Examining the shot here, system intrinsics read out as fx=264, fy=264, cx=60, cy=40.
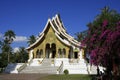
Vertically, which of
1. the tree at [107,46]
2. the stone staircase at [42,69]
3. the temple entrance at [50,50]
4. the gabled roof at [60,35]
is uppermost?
the gabled roof at [60,35]

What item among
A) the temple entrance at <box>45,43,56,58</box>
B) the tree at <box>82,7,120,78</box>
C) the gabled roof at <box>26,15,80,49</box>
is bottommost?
the tree at <box>82,7,120,78</box>

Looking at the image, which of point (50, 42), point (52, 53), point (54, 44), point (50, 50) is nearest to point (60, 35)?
point (54, 44)

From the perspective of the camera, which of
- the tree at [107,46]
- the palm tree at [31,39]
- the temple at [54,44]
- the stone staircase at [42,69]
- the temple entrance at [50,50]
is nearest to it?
the tree at [107,46]

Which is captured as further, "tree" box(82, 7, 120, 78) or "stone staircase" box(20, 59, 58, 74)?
"stone staircase" box(20, 59, 58, 74)

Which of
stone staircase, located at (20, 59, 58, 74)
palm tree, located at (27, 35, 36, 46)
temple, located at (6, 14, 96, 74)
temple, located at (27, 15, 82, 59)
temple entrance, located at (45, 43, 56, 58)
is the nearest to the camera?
stone staircase, located at (20, 59, 58, 74)

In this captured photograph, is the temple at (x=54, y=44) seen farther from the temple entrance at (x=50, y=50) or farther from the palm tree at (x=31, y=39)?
the palm tree at (x=31, y=39)

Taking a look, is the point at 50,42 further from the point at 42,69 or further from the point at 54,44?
the point at 42,69

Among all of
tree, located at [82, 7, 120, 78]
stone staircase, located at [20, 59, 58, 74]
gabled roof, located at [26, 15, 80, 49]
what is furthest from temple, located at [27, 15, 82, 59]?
tree, located at [82, 7, 120, 78]

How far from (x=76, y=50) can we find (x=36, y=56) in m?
7.77

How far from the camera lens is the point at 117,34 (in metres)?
18.8

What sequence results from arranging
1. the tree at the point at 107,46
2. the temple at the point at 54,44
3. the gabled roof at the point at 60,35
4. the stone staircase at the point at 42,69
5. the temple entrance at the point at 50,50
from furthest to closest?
the temple entrance at the point at 50,50 → the temple at the point at 54,44 → the gabled roof at the point at 60,35 → the stone staircase at the point at 42,69 → the tree at the point at 107,46

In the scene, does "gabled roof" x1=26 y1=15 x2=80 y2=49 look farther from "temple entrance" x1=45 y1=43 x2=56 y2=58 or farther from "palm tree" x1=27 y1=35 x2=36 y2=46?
"palm tree" x1=27 y1=35 x2=36 y2=46

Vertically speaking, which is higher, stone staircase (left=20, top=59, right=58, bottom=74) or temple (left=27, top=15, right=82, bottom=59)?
temple (left=27, top=15, right=82, bottom=59)

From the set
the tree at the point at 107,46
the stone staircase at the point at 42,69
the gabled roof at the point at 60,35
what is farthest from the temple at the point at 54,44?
the tree at the point at 107,46
